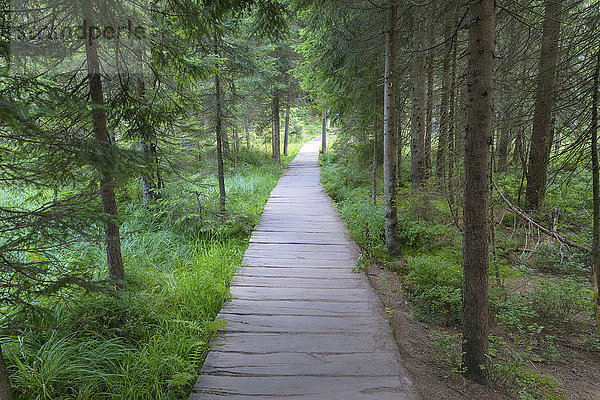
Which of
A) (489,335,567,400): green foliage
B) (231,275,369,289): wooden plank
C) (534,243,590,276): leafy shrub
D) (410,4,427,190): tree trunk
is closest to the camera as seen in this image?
(489,335,567,400): green foliage

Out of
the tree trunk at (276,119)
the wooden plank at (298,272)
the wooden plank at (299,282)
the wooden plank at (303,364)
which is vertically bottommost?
the wooden plank at (303,364)

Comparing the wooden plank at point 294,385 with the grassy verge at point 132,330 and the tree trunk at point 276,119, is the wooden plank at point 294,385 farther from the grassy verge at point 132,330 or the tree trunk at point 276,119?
the tree trunk at point 276,119

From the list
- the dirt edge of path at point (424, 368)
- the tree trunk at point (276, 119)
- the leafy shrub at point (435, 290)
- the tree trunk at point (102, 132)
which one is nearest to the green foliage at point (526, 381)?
the dirt edge of path at point (424, 368)

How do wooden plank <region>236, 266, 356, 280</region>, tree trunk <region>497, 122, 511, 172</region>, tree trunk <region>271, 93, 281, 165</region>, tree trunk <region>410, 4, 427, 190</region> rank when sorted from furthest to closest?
tree trunk <region>271, 93, 281, 165</region>, tree trunk <region>410, 4, 427, 190</region>, tree trunk <region>497, 122, 511, 172</region>, wooden plank <region>236, 266, 356, 280</region>

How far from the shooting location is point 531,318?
15.5 feet

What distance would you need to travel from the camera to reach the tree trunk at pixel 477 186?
2.73m

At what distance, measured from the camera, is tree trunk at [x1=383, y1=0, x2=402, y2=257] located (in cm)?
541

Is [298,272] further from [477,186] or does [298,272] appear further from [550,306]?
[550,306]

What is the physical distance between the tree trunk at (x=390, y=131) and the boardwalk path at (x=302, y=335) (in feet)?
2.54

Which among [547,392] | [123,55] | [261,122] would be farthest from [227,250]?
[261,122]

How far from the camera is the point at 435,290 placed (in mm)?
4645

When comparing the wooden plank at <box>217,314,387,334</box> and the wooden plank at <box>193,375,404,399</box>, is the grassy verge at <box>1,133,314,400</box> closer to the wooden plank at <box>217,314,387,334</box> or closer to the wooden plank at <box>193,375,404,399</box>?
the wooden plank at <box>193,375,404,399</box>

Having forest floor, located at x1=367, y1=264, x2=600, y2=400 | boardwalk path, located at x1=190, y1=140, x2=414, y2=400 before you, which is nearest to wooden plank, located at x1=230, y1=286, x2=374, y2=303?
boardwalk path, located at x1=190, y1=140, x2=414, y2=400

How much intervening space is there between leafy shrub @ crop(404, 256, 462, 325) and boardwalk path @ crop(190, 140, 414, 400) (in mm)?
783
